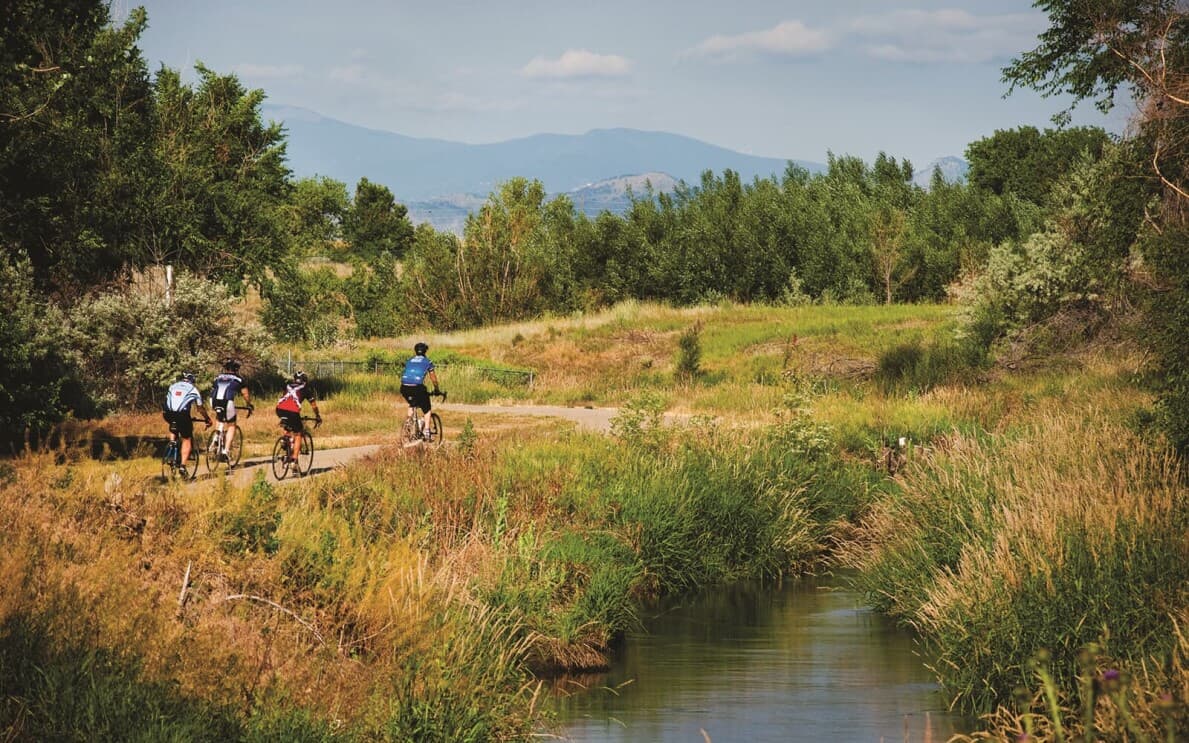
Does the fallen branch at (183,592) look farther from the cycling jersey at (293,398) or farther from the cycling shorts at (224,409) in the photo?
the cycling shorts at (224,409)

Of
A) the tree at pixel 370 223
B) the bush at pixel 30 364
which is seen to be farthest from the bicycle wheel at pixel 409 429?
the tree at pixel 370 223

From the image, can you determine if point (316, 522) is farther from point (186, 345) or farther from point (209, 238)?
point (209, 238)

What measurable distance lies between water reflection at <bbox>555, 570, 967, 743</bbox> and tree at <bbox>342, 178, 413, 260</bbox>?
99.4 metres

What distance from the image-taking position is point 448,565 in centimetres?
1337

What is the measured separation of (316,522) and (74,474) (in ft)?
7.38

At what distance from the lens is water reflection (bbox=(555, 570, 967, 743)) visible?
1266 centimetres

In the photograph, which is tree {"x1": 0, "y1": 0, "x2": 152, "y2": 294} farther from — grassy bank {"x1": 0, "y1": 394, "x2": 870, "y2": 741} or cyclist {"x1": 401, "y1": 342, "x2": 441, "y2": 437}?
grassy bank {"x1": 0, "y1": 394, "x2": 870, "y2": 741}

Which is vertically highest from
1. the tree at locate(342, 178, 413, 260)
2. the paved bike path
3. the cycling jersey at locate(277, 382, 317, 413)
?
the tree at locate(342, 178, 413, 260)

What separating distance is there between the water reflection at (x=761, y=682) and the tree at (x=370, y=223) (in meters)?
99.4

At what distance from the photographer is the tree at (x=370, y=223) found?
377 ft

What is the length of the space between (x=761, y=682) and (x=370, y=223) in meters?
104

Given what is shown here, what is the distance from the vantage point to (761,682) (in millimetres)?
14570

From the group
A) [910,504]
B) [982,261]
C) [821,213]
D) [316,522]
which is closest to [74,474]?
[316,522]

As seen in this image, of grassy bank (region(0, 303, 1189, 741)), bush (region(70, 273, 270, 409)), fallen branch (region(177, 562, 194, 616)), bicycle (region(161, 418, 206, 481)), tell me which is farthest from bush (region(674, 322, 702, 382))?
fallen branch (region(177, 562, 194, 616))
